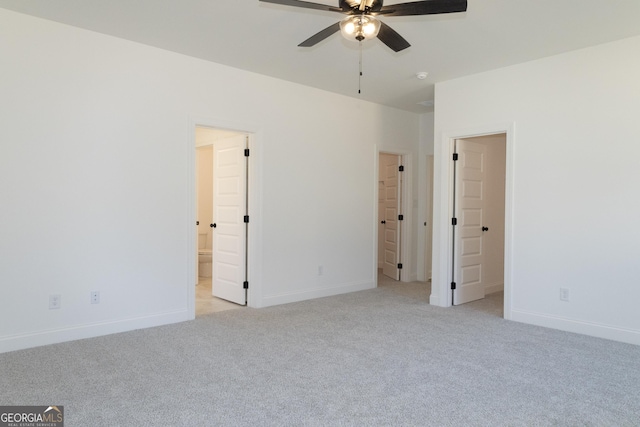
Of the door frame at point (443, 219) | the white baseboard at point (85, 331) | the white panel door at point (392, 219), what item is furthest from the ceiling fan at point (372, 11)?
the white panel door at point (392, 219)

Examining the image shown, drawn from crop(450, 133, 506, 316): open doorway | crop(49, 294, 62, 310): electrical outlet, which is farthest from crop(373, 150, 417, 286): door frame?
crop(49, 294, 62, 310): electrical outlet

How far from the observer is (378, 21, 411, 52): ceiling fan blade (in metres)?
2.76

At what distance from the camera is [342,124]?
5.89 metres

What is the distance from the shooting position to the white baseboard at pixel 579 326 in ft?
12.6

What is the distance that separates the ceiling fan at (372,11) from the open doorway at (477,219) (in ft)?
9.10

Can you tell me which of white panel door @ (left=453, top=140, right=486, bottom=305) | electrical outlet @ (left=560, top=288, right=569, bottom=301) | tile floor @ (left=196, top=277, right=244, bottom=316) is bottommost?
tile floor @ (left=196, top=277, right=244, bottom=316)

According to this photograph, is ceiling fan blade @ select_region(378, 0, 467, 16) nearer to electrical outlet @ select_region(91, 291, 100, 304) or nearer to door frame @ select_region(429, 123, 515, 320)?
door frame @ select_region(429, 123, 515, 320)

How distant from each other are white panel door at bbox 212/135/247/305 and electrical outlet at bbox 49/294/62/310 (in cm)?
199

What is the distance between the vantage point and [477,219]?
5578mm

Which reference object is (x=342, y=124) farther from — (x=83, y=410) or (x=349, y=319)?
(x=83, y=410)

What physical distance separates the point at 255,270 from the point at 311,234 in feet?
3.04

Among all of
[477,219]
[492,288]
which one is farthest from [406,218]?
[492,288]

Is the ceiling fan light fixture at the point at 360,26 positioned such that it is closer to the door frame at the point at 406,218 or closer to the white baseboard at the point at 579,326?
the white baseboard at the point at 579,326

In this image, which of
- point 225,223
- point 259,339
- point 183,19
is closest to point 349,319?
point 259,339
